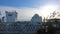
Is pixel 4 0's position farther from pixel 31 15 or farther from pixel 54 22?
pixel 54 22

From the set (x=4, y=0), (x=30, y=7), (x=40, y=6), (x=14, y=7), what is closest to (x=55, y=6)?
(x=40, y=6)

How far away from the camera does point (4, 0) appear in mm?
3123

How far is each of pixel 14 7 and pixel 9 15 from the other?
222 mm

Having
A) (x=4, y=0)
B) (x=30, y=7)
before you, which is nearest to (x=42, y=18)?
(x=30, y=7)

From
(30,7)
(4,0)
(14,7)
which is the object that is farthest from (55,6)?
(4,0)

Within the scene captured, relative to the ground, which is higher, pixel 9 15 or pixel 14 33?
pixel 9 15

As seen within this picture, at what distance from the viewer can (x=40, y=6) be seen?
3.19 meters

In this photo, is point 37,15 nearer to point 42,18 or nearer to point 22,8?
point 42,18

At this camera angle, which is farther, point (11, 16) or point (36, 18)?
point (36, 18)

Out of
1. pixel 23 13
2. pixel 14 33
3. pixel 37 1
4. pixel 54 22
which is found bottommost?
pixel 14 33

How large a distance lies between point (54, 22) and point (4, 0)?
1233 millimetres

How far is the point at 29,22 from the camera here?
323 centimetres

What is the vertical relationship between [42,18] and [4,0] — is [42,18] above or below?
below

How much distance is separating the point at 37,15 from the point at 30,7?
0.80 feet
